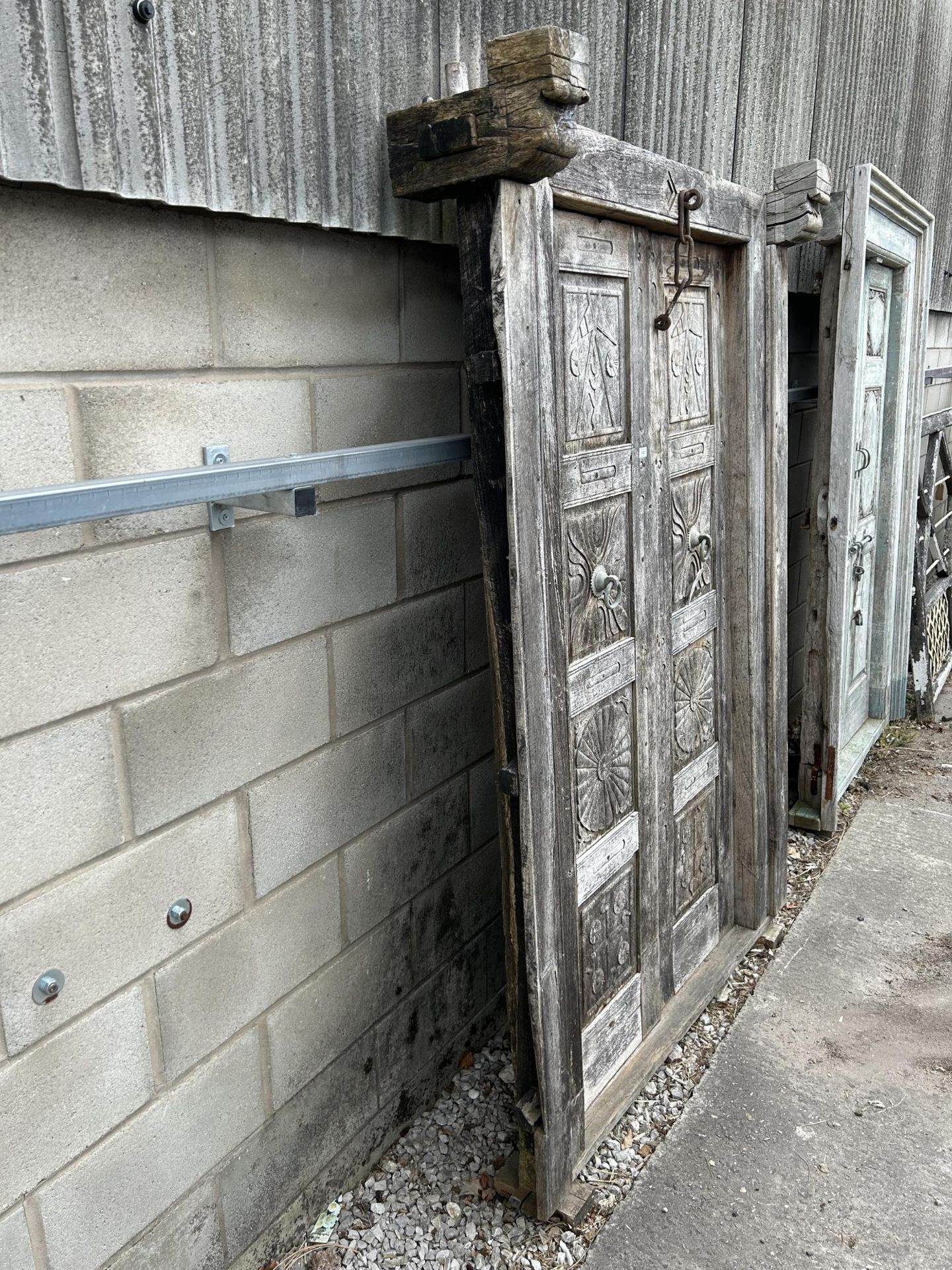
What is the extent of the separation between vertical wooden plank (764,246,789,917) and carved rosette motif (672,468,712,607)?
0.33 m

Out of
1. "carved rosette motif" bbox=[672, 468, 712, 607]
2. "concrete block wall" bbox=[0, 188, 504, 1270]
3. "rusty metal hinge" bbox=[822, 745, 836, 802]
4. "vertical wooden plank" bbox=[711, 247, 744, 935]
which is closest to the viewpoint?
"concrete block wall" bbox=[0, 188, 504, 1270]

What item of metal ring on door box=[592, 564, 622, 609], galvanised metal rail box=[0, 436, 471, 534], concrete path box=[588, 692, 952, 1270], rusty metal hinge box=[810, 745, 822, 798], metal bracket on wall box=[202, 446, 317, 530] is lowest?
concrete path box=[588, 692, 952, 1270]

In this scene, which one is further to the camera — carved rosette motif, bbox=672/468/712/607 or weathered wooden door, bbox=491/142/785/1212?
carved rosette motif, bbox=672/468/712/607

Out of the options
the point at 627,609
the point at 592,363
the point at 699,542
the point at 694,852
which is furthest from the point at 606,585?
the point at 694,852

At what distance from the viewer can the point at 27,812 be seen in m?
1.55

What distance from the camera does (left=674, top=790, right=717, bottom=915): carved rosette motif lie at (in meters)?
3.02

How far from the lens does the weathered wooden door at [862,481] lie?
3885mm

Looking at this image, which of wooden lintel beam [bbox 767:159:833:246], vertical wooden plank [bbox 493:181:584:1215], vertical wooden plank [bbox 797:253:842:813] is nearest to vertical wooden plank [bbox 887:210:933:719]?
vertical wooden plank [bbox 797:253:842:813]

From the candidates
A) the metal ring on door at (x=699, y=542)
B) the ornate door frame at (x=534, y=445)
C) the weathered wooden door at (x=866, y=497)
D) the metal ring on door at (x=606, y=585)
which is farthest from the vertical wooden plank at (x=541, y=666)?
the weathered wooden door at (x=866, y=497)

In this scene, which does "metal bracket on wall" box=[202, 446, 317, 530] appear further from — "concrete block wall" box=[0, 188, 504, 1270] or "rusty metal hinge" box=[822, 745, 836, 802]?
"rusty metal hinge" box=[822, 745, 836, 802]

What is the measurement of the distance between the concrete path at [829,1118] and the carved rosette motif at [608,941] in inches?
16.0

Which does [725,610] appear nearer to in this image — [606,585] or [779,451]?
[779,451]

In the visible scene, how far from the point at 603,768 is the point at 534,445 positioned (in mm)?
902

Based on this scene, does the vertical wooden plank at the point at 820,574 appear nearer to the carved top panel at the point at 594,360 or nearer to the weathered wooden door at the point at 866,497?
the weathered wooden door at the point at 866,497
